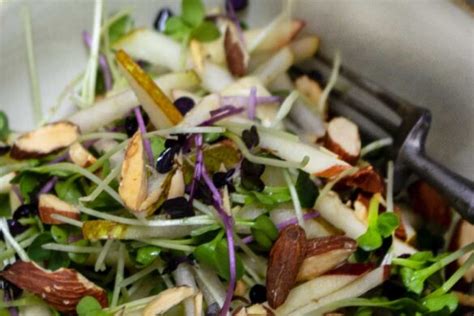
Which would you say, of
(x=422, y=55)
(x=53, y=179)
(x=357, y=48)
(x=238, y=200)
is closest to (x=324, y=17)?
(x=357, y=48)

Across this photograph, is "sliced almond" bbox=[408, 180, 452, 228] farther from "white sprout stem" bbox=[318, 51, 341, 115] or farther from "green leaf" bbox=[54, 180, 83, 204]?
"green leaf" bbox=[54, 180, 83, 204]

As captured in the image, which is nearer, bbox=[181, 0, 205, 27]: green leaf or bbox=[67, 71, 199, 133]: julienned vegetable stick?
bbox=[67, 71, 199, 133]: julienned vegetable stick

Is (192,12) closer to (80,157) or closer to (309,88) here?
(309,88)

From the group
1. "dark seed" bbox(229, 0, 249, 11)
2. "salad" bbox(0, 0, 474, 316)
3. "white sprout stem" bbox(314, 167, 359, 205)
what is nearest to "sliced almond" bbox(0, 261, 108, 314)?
"salad" bbox(0, 0, 474, 316)

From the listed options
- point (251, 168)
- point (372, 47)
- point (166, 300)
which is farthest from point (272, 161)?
point (372, 47)

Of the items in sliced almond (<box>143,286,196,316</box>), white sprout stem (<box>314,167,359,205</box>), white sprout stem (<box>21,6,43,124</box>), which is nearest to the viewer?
sliced almond (<box>143,286,196,316</box>)

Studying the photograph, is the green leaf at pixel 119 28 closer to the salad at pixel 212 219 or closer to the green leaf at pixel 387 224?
the salad at pixel 212 219

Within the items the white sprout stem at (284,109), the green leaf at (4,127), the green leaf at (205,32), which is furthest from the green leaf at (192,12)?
the green leaf at (4,127)
